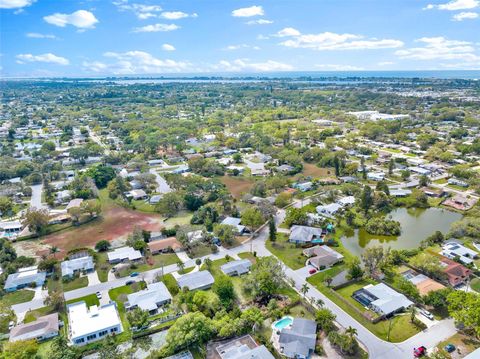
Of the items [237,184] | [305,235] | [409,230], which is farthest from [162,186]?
[409,230]

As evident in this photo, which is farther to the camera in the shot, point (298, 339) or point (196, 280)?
point (196, 280)

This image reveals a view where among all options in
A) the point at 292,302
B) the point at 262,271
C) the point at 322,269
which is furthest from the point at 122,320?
the point at 322,269

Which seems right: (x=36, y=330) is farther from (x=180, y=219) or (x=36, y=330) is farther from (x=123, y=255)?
(x=180, y=219)

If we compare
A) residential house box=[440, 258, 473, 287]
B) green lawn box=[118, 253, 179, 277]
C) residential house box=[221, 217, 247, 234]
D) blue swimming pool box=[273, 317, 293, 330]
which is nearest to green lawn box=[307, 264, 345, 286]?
blue swimming pool box=[273, 317, 293, 330]

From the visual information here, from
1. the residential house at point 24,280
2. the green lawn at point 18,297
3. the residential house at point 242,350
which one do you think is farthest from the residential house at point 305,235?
the green lawn at point 18,297

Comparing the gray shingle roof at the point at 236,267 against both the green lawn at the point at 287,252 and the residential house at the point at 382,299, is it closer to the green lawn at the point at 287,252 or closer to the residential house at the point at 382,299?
the green lawn at the point at 287,252

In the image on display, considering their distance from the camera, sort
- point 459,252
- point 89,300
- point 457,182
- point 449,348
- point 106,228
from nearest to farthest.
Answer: point 449,348 < point 89,300 < point 459,252 < point 106,228 < point 457,182

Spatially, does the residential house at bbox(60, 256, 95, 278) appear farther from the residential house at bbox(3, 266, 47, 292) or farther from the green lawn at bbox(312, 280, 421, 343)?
the green lawn at bbox(312, 280, 421, 343)
